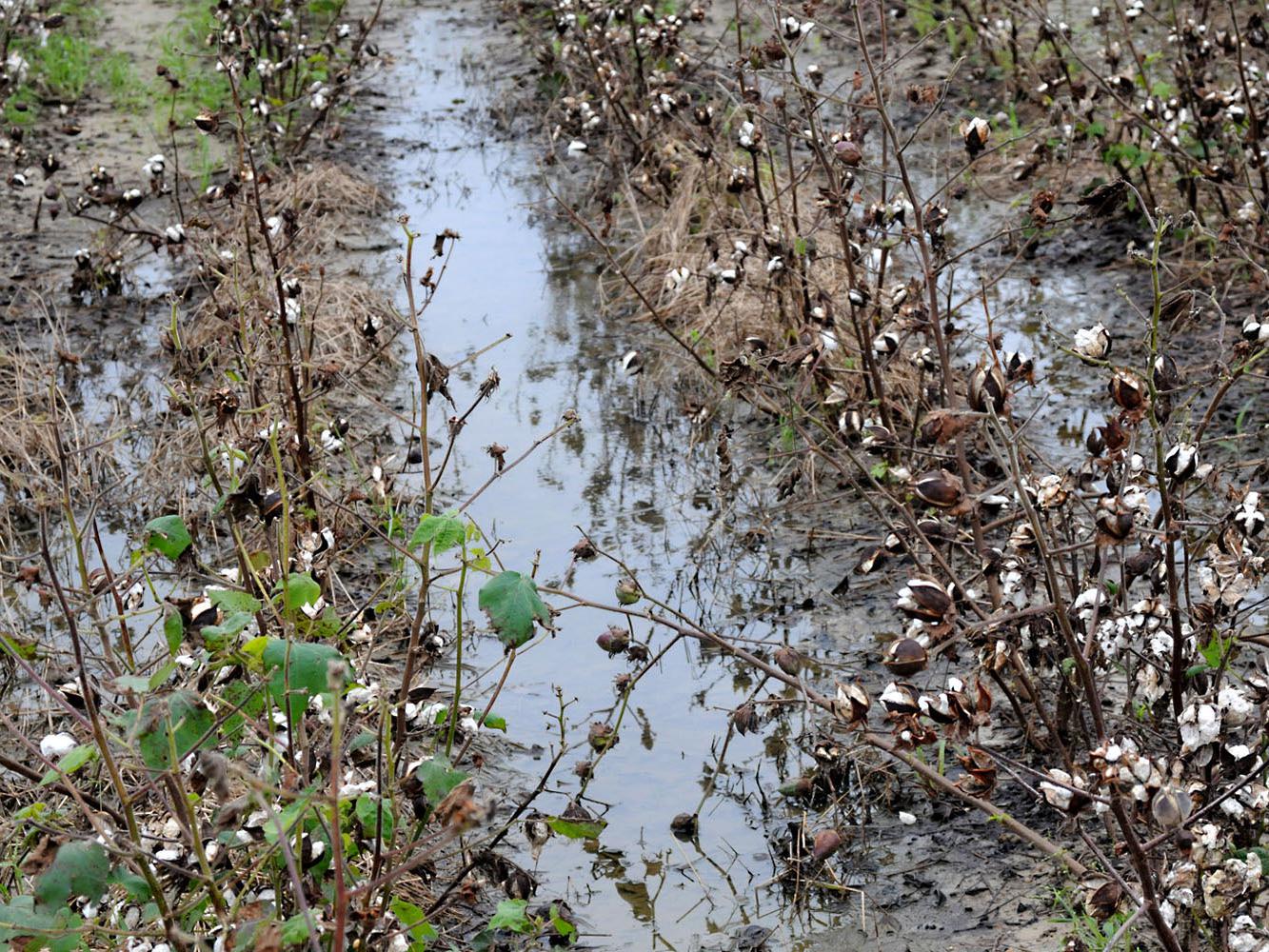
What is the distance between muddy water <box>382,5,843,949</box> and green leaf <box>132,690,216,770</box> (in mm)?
1064

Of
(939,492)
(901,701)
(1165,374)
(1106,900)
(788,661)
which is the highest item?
(1165,374)

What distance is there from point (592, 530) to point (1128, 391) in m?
2.17

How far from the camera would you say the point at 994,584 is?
2.22 m

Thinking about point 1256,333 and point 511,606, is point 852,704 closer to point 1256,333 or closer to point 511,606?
point 511,606

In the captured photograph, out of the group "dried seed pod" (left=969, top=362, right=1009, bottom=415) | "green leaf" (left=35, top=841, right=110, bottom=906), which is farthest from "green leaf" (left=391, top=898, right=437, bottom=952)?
"dried seed pod" (left=969, top=362, right=1009, bottom=415)

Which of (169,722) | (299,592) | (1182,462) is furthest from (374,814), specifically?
(1182,462)

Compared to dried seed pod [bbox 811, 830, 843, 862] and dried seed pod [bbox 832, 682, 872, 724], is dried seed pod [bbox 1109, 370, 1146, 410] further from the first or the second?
dried seed pod [bbox 811, 830, 843, 862]

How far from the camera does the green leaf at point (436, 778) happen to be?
213cm

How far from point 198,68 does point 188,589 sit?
5679 millimetres

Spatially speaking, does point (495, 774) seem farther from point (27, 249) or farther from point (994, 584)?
point (27, 249)

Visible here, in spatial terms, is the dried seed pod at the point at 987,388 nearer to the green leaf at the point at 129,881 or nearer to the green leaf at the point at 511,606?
the green leaf at the point at 511,606

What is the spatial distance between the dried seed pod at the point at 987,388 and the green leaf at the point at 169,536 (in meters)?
1.24

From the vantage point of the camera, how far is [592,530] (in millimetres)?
4078

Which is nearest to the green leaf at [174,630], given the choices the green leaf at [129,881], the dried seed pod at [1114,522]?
the green leaf at [129,881]
